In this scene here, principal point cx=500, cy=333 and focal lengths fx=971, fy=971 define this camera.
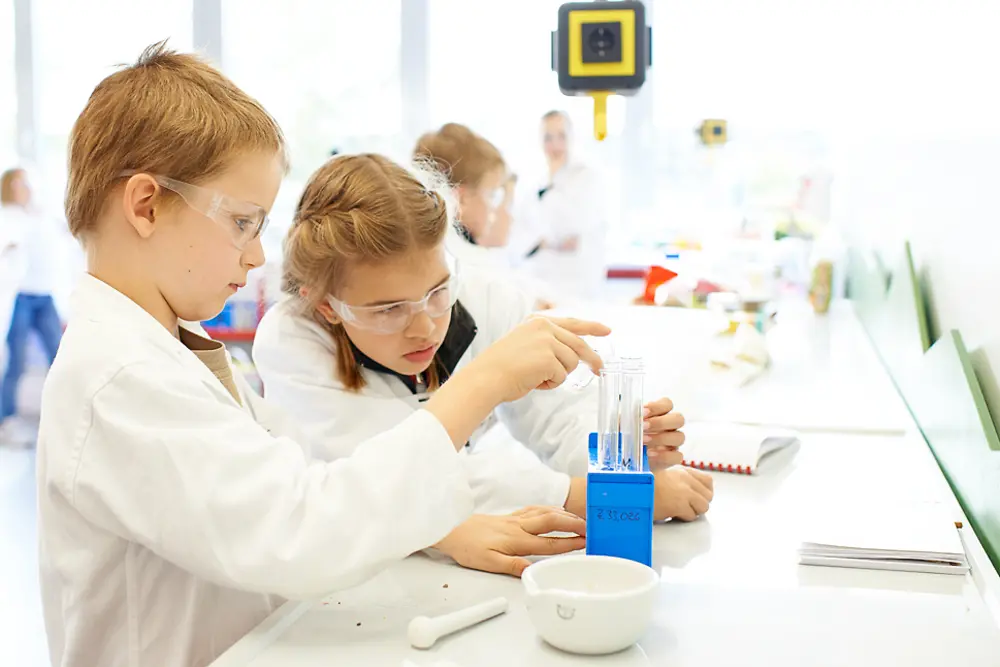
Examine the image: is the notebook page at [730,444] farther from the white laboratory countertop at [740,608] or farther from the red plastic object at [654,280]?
the red plastic object at [654,280]

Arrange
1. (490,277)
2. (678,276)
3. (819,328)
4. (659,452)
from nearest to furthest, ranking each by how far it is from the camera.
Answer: (659,452)
(490,277)
(819,328)
(678,276)

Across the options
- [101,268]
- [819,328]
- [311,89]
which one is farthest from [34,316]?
[101,268]

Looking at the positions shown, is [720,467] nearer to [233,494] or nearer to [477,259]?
[233,494]

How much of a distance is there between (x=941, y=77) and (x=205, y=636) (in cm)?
149

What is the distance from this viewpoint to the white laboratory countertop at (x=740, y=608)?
767 mm

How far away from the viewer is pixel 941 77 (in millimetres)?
1688

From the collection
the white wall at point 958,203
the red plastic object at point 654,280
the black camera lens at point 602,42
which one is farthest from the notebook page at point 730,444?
the red plastic object at point 654,280

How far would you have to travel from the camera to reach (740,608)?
855 mm

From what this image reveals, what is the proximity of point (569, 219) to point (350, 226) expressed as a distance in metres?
3.59

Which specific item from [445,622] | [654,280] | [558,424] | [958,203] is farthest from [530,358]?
[654,280]

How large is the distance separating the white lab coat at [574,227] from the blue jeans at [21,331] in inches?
94.4

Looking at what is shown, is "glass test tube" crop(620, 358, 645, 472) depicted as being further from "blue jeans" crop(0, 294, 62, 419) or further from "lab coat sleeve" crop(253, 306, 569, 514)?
"blue jeans" crop(0, 294, 62, 419)

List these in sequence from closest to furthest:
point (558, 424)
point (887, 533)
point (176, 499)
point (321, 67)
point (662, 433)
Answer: point (176, 499), point (887, 533), point (662, 433), point (558, 424), point (321, 67)

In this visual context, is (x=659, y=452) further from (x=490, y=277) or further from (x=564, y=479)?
(x=490, y=277)
